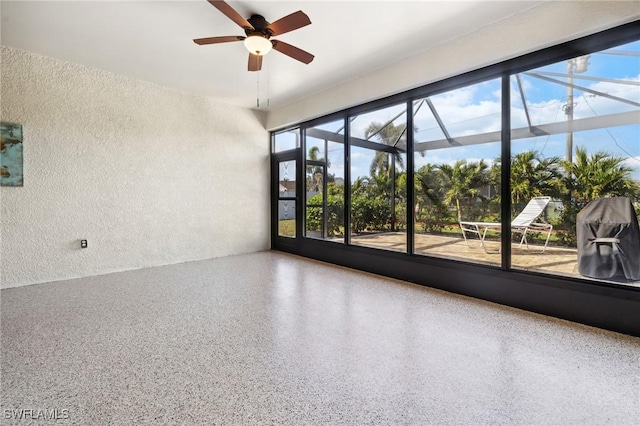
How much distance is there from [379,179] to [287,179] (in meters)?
2.17

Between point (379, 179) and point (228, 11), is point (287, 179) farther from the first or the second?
point (228, 11)

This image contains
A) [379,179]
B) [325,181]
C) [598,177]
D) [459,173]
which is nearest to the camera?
[598,177]

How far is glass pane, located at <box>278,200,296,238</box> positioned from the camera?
5.78 metres

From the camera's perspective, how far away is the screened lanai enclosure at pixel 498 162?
2.61 meters

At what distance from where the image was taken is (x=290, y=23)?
8.36ft

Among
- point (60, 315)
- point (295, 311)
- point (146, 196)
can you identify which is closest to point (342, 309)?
point (295, 311)

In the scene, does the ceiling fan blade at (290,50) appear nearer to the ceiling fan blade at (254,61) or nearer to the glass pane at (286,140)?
the ceiling fan blade at (254,61)

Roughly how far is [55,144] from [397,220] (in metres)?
4.64

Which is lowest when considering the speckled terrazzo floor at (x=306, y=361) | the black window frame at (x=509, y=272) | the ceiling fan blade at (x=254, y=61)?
the speckled terrazzo floor at (x=306, y=361)

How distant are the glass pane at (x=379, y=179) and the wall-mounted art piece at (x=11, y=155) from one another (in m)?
4.31

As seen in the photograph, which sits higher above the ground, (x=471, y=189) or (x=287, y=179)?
(x=287, y=179)

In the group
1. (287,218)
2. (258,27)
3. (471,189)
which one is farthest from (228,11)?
(287,218)

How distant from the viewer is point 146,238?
4.54 m

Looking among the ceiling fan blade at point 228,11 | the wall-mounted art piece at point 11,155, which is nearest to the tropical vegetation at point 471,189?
the ceiling fan blade at point 228,11
